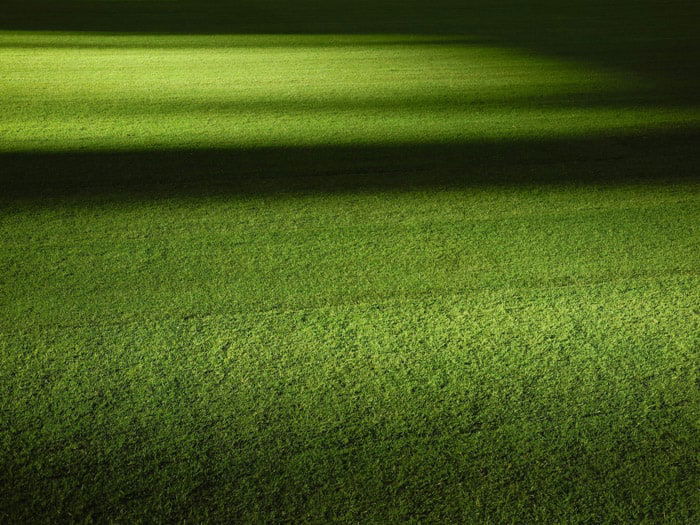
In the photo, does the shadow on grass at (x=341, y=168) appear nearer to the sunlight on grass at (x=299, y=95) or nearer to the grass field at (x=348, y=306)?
the grass field at (x=348, y=306)

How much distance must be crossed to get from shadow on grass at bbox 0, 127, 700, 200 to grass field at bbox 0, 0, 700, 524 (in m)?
0.02

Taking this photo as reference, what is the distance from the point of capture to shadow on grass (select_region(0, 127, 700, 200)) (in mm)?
2777

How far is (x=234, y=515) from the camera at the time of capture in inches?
52.2

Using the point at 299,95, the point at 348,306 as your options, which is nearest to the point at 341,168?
the point at 348,306

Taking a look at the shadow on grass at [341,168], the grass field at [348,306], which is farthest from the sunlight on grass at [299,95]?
the shadow on grass at [341,168]

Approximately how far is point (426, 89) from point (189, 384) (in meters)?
3.10

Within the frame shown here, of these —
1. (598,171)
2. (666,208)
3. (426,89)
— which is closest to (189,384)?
(666,208)

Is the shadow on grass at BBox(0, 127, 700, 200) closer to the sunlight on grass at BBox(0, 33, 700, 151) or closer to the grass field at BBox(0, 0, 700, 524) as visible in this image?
the grass field at BBox(0, 0, 700, 524)

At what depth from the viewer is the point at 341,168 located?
2.98 metres

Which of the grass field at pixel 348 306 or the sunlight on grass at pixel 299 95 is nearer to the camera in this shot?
the grass field at pixel 348 306

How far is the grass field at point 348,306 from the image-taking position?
1404 mm

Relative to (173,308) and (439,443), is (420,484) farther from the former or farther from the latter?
(173,308)

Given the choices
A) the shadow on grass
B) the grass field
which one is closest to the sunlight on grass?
the grass field

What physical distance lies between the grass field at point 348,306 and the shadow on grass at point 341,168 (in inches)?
0.7
